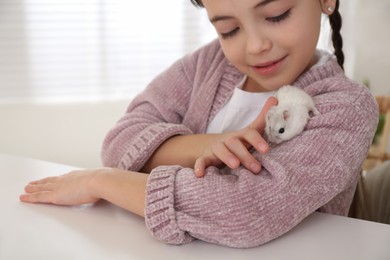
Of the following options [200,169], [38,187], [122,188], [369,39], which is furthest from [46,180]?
[369,39]

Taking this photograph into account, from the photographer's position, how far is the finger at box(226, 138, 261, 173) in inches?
28.6

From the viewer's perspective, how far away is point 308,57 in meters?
0.92

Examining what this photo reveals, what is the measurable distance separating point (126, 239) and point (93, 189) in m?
0.14

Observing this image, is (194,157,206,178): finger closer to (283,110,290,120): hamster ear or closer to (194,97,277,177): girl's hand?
(194,97,277,177): girl's hand

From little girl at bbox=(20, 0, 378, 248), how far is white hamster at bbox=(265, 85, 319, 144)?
14mm

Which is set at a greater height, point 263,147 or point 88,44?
point 263,147

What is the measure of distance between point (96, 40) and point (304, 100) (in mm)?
1792

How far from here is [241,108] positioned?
1030 millimetres

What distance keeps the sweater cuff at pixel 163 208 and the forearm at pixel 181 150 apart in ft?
0.60

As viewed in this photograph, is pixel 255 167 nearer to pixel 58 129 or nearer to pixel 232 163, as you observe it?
pixel 232 163

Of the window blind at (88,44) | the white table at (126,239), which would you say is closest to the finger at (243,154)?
the white table at (126,239)

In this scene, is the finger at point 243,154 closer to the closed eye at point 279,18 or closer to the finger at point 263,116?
the finger at point 263,116

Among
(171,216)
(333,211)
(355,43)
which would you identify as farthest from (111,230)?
(355,43)

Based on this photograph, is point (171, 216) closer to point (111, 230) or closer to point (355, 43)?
point (111, 230)
